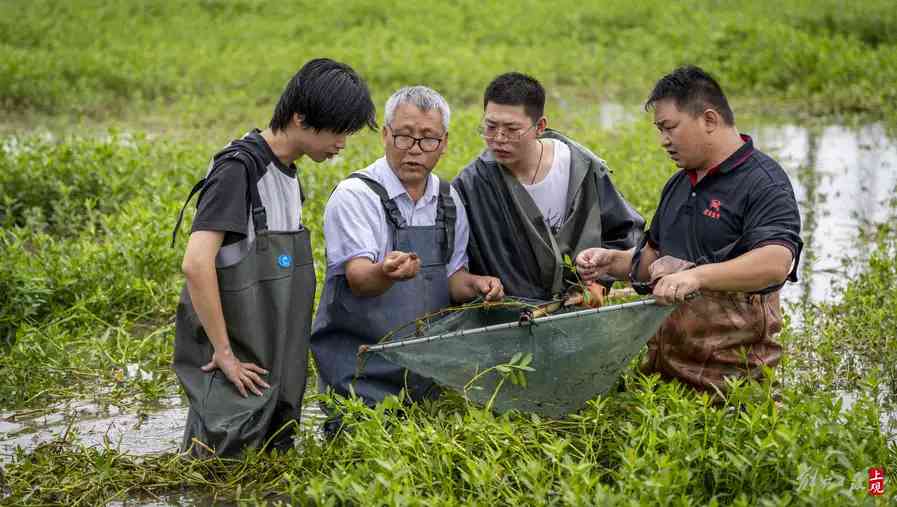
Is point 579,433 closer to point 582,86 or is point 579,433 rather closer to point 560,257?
point 560,257

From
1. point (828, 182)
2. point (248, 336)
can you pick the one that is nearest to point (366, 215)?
point (248, 336)

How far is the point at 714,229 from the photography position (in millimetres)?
3900

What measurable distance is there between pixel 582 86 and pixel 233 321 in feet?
33.2

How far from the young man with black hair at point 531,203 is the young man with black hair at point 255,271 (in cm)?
60

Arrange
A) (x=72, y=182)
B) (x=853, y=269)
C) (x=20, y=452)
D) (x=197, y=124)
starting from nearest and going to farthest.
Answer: (x=20, y=452) < (x=853, y=269) < (x=72, y=182) < (x=197, y=124)

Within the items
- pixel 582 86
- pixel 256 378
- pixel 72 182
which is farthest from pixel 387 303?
pixel 582 86

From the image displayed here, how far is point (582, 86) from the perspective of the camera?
13.4m

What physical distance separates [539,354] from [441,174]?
464 cm

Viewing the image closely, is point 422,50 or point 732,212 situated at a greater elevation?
point 422,50

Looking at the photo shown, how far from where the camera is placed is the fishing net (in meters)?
3.71

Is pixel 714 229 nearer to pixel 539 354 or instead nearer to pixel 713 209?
pixel 713 209

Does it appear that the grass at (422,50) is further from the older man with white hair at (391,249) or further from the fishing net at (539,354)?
the fishing net at (539,354)

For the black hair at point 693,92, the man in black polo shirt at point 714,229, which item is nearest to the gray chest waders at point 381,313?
the man in black polo shirt at point 714,229

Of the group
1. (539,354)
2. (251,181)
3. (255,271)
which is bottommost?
(539,354)
